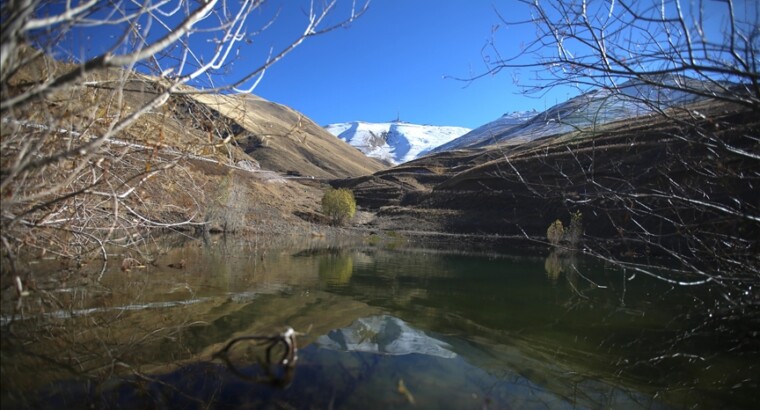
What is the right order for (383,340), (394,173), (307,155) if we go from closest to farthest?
(383,340) < (394,173) < (307,155)

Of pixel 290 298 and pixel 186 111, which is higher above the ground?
pixel 186 111

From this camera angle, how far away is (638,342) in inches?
313

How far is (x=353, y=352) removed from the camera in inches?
219

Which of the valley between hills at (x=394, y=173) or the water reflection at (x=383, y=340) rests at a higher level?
the valley between hills at (x=394, y=173)

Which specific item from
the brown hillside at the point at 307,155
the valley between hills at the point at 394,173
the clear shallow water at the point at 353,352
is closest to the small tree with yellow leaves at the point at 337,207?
the valley between hills at the point at 394,173

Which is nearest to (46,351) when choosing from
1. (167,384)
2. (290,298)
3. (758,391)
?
(167,384)

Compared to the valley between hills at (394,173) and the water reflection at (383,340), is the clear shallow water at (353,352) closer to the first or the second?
the water reflection at (383,340)

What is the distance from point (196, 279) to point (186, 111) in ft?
20.1

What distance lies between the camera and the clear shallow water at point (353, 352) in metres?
3.85

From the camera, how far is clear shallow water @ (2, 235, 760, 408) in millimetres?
3852

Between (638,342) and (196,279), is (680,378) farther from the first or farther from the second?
(196,279)

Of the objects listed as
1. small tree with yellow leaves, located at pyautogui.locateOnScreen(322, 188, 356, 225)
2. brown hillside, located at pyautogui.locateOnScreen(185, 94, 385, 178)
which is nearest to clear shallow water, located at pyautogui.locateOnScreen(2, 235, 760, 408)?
small tree with yellow leaves, located at pyautogui.locateOnScreen(322, 188, 356, 225)

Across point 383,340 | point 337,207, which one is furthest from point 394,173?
point 383,340

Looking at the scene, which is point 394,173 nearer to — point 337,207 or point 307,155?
point 337,207
